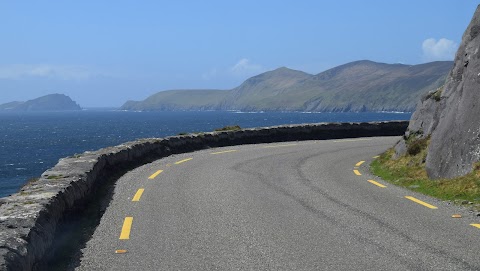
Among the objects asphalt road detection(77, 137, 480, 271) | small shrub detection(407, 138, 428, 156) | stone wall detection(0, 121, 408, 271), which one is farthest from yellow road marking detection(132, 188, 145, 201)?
small shrub detection(407, 138, 428, 156)

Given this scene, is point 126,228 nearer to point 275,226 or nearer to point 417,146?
point 275,226

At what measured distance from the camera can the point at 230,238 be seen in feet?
27.3

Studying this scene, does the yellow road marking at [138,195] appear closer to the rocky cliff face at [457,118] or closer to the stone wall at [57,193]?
the stone wall at [57,193]

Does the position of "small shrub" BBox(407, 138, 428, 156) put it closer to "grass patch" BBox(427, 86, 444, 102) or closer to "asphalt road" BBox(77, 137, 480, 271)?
"grass patch" BBox(427, 86, 444, 102)

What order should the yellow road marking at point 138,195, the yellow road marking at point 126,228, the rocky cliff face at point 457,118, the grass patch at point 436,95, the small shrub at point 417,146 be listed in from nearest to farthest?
the yellow road marking at point 126,228
the yellow road marking at point 138,195
the rocky cliff face at point 457,118
the small shrub at point 417,146
the grass patch at point 436,95

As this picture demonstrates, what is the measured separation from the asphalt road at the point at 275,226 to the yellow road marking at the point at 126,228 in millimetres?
18

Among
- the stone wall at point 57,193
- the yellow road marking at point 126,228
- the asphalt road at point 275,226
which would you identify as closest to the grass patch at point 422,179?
the asphalt road at point 275,226

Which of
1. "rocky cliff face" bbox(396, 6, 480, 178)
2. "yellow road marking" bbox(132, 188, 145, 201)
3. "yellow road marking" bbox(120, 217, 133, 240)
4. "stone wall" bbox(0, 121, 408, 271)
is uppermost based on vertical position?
"rocky cliff face" bbox(396, 6, 480, 178)

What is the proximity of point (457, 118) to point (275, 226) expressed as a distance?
824 centimetres

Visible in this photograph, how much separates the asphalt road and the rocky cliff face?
1.61m

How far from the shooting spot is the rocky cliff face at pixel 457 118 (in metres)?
14.2

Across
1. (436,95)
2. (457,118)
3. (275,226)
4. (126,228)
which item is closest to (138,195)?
(126,228)

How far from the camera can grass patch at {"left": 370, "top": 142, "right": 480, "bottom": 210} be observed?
40.0ft

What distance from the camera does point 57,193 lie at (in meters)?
9.16
